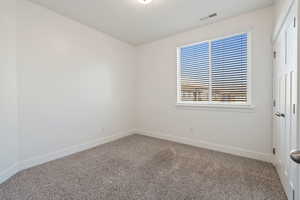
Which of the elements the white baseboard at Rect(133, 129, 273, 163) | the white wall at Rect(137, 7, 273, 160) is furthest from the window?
the white baseboard at Rect(133, 129, 273, 163)

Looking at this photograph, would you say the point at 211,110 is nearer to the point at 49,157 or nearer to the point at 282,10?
the point at 282,10

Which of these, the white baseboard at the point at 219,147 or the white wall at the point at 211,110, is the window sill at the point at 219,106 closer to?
the white wall at the point at 211,110

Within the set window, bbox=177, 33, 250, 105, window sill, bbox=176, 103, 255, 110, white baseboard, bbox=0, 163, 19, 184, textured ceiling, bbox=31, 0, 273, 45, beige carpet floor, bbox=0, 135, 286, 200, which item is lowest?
beige carpet floor, bbox=0, 135, 286, 200

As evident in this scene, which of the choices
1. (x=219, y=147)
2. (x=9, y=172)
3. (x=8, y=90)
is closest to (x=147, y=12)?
(x=8, y=90)

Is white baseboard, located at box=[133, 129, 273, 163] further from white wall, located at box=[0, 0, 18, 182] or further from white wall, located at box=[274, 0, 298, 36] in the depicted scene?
white wall, located at box=[0, 0, 18, 182]

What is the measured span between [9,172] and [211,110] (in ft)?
11.9

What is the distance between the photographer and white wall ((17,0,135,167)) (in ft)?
7.61

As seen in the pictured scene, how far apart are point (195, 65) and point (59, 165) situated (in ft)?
11.3

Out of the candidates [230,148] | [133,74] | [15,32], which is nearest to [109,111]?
[133,74]

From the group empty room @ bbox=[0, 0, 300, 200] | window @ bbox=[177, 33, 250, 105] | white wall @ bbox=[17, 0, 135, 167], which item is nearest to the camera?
empty room @ bbox=[0, 0, 300, 200]

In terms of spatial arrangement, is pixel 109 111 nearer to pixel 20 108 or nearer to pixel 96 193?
pixel 20 108

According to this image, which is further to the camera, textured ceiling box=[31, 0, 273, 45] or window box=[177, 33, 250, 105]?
window box=[177, 33, 250, 105]

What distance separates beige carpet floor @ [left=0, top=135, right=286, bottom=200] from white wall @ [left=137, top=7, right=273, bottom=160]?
0.38 metres

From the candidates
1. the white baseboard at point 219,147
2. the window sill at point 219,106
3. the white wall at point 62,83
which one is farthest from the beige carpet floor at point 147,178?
the window sill at point 219,106
